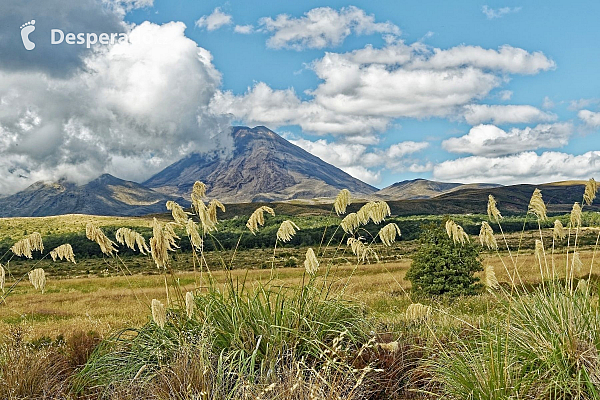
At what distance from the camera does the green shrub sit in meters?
21.5

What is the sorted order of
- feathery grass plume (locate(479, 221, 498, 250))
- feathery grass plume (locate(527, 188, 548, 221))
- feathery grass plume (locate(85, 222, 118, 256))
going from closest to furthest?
1. feathery grass plume (locate(479, 221, 498, 250))
2. feathery grass plume (locate(527, 188, 548, 221))
3. feathery grass plume (locate(85, 222, 118, 256))

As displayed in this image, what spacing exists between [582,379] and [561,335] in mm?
511

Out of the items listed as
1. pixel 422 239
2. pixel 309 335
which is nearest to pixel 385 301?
pixel 422 239

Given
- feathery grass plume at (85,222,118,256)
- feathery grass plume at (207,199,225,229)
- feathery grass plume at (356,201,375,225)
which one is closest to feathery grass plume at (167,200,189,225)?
feathery grass plume at (207,199,225,229)

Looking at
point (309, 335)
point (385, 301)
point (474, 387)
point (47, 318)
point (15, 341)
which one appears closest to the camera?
point (474, 387)

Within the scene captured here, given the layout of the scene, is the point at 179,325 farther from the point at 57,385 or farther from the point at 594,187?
the point at 594,187

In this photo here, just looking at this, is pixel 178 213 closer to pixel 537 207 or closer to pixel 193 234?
pixel 193 234

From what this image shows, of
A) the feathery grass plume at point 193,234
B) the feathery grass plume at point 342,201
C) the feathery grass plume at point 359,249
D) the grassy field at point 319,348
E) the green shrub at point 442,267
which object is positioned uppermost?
the feathery grass plume at point 342,201

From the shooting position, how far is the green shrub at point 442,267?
2145 centimetres

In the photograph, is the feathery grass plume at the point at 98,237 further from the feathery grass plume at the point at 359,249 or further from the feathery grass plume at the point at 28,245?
the feathery grass plume at the point at 359,249

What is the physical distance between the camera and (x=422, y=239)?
22.2 meters

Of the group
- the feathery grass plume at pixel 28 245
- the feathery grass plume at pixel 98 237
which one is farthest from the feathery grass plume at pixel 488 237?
the feathery grass plume at pixel 28 245

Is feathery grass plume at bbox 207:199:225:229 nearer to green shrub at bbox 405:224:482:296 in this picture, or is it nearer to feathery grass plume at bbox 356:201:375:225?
feathery grass plume at bbox 356:201:375:225

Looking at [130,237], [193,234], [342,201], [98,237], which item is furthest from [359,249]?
[98,237]
